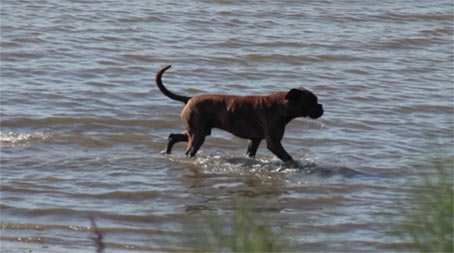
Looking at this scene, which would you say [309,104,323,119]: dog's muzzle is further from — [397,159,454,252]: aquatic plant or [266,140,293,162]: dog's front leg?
[397,159,454,252]: aquatic plant

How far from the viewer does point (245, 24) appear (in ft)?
64.8

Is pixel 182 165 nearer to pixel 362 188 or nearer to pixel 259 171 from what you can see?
pixel 259 171

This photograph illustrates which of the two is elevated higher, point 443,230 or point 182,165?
point 443,230

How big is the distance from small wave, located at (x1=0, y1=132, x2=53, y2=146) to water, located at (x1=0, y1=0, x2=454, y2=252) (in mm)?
31

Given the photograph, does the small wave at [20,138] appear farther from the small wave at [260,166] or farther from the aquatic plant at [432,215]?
the aquatic plant at [432,215]

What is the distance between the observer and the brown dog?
10.7m

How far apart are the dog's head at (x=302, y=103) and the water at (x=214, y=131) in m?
0.59

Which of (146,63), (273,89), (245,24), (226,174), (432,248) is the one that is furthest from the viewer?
(245,24)

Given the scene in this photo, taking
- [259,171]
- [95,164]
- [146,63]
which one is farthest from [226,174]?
[146,63]

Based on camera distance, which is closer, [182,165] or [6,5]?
[182,165]

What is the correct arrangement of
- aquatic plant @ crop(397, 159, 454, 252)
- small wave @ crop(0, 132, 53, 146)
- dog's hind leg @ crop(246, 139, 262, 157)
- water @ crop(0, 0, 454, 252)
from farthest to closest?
1. small wave @ crop(0, 132, 53, 146)
2. dog's hind leg @ crop(246, 139, 262, 157)
3. water @ crop(0, 0, 454, 252)
4. aquatic plant @ crop(397, 159, 454, 252)

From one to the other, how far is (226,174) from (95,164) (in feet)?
4.28

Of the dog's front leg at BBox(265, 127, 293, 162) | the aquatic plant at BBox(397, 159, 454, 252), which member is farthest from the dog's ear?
the aquatic plant at BBox(397, 159, 454, 252)

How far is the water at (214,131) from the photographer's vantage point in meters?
8.84
